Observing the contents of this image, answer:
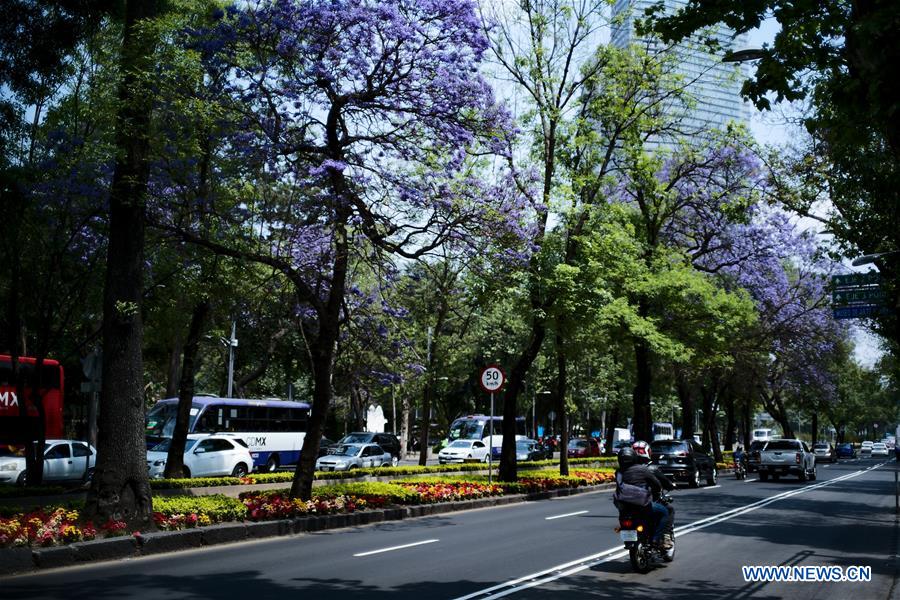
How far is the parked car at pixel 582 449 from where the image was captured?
51772 millimetres

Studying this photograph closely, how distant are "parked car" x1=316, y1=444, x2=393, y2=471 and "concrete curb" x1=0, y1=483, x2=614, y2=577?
15983 mm

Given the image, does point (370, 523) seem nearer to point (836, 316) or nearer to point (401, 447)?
point (836, 316)

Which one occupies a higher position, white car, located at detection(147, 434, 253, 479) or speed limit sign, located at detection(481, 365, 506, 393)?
speed limit sign, located at detection(481, 365, 506, 393)

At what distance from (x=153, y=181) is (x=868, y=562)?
14189 millimetres


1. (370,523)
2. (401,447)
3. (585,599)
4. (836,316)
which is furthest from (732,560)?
(401,447)

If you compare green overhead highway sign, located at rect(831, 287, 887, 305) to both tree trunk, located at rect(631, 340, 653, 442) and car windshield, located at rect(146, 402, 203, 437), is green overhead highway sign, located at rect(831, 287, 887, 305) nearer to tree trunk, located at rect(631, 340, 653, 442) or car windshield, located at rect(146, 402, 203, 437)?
tree trunk, located at rect(631, 340, 653, 442)

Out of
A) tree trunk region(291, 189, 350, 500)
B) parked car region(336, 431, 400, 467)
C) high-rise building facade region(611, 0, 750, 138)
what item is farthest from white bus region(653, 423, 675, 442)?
tree trunk region(291, 189, 350, 500)

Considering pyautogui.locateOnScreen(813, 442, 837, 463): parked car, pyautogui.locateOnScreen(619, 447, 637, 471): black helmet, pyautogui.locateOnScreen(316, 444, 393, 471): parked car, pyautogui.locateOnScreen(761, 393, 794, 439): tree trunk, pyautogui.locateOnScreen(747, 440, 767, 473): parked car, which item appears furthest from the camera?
pyautogui.locateOnScreen(813, 442, 837, 463): parked car

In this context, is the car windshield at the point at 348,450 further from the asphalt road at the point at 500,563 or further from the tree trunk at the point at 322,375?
the tree trunk at the point at 322,375

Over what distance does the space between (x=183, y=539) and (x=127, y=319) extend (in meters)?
3.53

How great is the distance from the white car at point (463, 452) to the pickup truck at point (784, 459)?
1516 centimetres

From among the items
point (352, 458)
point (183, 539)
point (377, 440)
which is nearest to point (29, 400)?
point (352, 458)

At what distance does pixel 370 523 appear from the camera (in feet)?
Result: 54.7

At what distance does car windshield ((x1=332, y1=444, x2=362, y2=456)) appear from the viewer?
3578 centimetres
